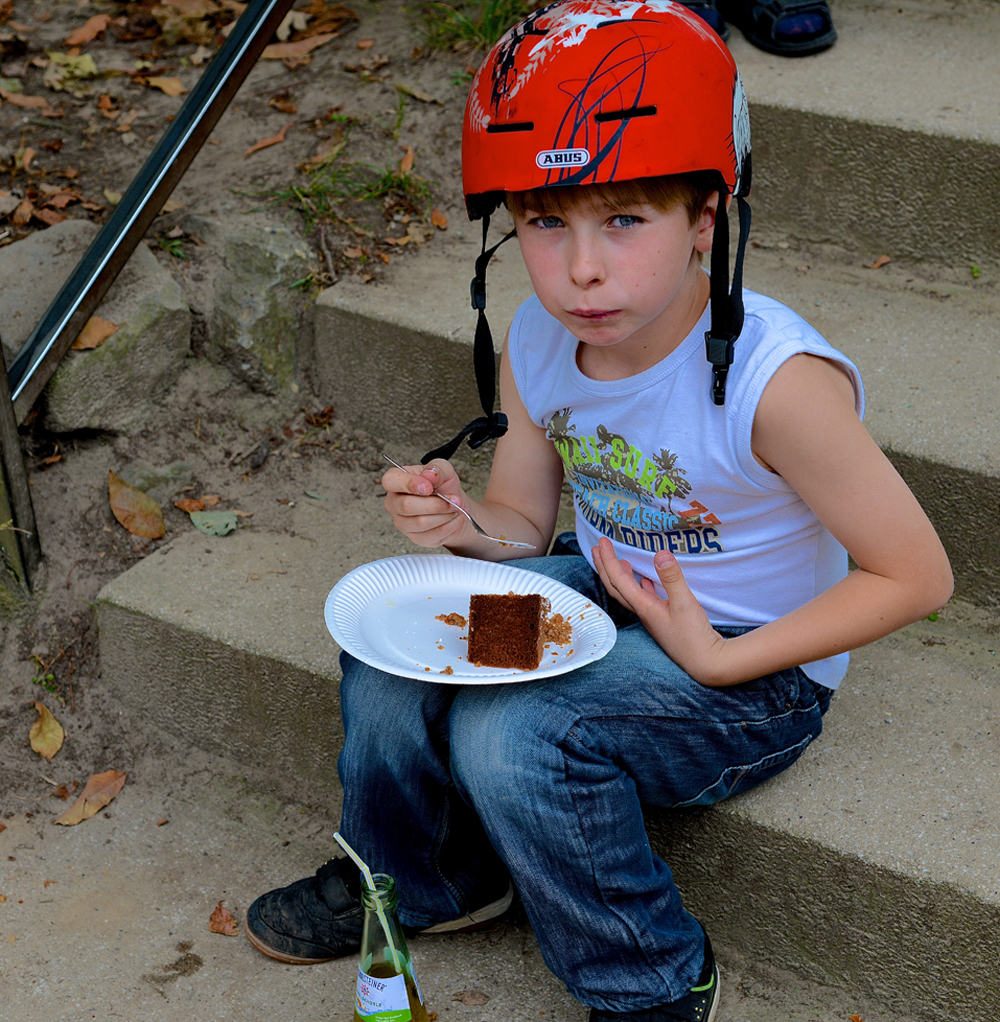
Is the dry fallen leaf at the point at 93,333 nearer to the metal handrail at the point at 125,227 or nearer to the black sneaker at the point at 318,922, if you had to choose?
the metal handrail at the point at 125,227

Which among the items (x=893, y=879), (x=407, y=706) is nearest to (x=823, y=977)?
(x=893, y=879)

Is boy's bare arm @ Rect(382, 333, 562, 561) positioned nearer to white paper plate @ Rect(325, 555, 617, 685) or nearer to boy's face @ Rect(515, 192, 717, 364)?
white paper plate @ Rect(325, 555, 617, 685)

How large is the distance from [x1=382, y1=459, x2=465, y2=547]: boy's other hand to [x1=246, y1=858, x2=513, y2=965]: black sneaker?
0.65 m

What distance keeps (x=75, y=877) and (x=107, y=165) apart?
2.09 meters

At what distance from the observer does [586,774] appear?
1.67m

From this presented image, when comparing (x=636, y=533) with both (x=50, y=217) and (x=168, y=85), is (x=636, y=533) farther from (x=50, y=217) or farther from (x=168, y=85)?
(x=168, y=85)

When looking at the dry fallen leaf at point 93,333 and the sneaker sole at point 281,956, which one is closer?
the sneaker sole at point 281,956

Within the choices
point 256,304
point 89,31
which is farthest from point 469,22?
point 89,31

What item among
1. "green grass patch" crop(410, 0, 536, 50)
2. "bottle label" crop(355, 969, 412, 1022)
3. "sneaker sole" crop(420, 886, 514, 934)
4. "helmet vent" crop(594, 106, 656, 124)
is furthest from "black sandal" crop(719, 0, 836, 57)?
"bottle label" crop(355, 969, 412, 1022)

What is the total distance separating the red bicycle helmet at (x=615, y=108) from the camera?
1527 mm

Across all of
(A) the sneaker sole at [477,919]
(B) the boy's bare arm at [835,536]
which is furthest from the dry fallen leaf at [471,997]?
(B) the boy's bare arm at [835,536]

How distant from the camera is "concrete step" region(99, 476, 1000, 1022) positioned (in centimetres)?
181

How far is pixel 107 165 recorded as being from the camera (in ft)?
10.9

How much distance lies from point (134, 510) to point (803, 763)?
5.39 ft
